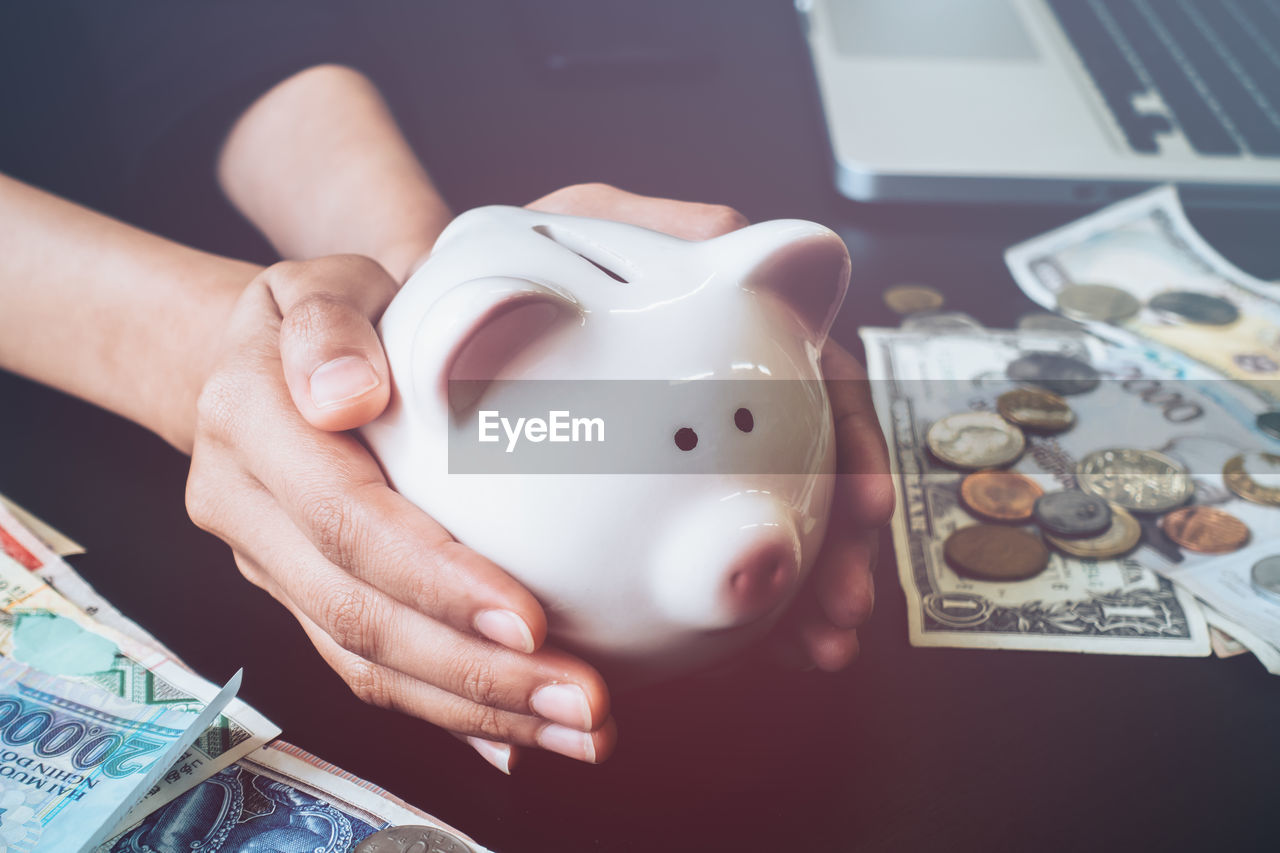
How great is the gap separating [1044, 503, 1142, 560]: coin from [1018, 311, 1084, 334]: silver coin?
337 mm

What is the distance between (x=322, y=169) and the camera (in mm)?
1188

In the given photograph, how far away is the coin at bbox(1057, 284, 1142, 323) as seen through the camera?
124 cm

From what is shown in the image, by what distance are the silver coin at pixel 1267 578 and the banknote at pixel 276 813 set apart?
72 cm

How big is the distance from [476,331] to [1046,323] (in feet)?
3.03

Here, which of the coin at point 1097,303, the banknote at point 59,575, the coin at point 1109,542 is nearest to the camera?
the banknote at point 59,575

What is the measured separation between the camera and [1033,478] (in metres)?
0.98

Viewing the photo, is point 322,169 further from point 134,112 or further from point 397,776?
point 397,776

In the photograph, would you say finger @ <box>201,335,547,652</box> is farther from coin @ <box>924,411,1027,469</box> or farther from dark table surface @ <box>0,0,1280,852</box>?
coin @ <box>924,411,1027,469</box>

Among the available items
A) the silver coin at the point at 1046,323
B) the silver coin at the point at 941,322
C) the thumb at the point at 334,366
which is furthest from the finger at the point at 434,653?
the silver coin at the point at 1046,323

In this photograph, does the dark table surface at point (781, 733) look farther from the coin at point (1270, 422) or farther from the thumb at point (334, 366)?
the coin at point (1270, 422)

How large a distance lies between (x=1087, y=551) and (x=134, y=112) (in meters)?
1.25

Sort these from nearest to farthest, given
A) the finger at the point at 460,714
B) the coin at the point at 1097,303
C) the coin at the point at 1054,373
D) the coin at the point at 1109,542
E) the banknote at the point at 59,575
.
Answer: the finger at the point at 460,714
the banknote at the point at 59,575
the coin at the point at 1109,542
the coin at the point at 1054,373
the coin at the point at 1097,303

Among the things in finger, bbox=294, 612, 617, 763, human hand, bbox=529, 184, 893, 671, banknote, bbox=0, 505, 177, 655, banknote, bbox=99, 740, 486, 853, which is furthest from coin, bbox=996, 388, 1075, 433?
banknote, bbox=0, 505, 177, 655

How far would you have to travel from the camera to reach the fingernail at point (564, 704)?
22.3 inches
